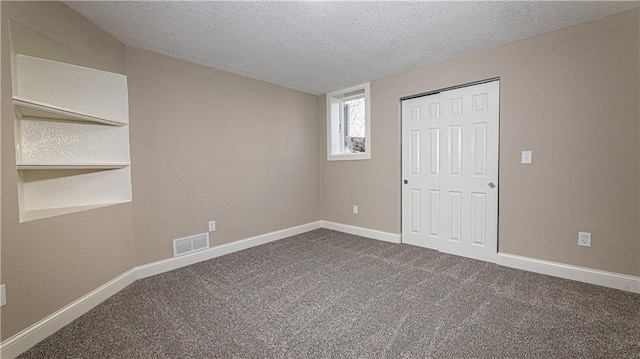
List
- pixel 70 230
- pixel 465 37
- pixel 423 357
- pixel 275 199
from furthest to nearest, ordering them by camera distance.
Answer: pixel 275 199
pixel 465 37
pixel 70 230
pixel 423 357

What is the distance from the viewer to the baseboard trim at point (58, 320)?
1562 mm

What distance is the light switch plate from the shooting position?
2680 millimetres

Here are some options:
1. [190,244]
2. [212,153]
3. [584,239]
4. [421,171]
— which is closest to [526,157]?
[584,239]

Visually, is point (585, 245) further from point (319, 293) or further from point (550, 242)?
point (319, 293)

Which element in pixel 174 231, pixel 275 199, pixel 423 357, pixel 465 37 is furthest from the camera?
pixel 275 199

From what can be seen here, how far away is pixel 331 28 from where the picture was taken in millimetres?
2369

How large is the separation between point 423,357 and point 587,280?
2.04 metres

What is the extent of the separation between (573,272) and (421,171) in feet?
5.79

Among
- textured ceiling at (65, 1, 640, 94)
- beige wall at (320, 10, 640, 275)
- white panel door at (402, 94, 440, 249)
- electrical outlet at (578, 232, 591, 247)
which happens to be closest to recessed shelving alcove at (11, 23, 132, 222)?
textured ceiling at (65, 1, 640, 94)

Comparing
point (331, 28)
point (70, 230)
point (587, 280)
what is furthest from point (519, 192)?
point (70, 230)

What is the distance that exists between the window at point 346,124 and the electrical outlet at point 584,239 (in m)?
2.58

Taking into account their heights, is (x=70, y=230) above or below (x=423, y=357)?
above

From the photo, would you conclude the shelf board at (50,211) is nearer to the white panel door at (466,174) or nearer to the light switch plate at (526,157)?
the white panel door at (466,174)

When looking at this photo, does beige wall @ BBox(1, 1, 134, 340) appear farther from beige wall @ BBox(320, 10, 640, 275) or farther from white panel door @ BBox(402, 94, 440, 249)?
beige wall @ BBox(320, 10, 640, 275)
